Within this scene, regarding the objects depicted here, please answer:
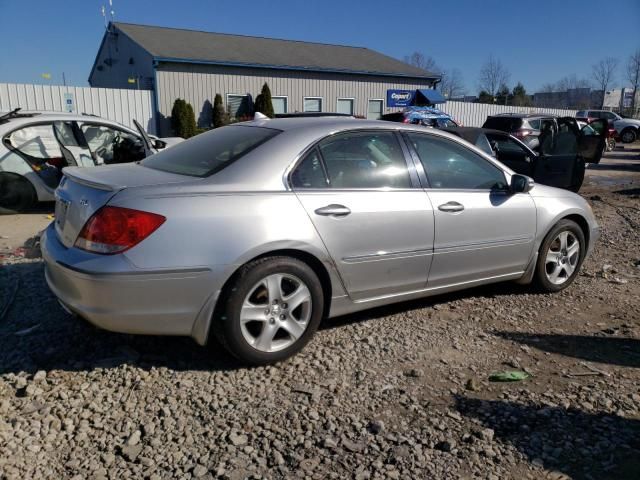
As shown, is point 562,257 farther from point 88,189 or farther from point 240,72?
point 240,72

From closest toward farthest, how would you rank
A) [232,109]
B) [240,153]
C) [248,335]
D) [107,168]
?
[248,335], [240,153], [107,168], [232,109]

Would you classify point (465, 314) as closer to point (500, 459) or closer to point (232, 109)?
point (500, 459)

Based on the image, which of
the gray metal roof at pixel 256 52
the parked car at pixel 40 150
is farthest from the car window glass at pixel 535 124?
the parked car at pixel 40 150

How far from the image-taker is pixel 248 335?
326cm

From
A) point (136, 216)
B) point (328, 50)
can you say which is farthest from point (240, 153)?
point (328, 50)

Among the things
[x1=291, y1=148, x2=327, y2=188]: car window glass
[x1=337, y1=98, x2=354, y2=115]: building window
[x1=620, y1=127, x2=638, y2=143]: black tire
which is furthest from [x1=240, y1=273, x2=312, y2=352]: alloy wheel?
[x1=620, y1=127, x2=638, y2=143]: black tire

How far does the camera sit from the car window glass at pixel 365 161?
3.66m

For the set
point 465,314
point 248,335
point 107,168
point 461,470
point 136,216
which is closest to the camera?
point 461,470

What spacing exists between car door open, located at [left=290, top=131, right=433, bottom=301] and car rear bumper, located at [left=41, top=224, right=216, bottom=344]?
862 millimetres

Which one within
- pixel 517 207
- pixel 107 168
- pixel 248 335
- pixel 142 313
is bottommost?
pixel 248 335

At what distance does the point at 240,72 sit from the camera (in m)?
23.4

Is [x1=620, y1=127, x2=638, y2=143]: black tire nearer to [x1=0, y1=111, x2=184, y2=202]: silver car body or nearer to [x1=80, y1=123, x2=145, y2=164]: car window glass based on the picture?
[x1=80, y1=123, x2=145, y2=164]: car window glass

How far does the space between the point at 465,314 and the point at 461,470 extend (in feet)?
6.70

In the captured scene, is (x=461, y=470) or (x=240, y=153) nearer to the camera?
(x=461, y=470)
